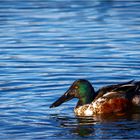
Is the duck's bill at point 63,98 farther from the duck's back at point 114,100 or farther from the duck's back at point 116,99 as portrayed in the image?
the duck's back at point 116,99

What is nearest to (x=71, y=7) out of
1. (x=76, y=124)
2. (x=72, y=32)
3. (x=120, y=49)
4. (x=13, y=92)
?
(x=72, y=32)

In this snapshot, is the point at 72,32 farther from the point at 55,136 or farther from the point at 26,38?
the point at 55,136

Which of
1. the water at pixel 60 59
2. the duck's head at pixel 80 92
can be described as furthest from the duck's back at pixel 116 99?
the water at pixel 60 59

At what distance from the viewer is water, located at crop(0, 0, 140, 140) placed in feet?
44.5

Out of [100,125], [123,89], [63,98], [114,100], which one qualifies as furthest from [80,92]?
[100,125]

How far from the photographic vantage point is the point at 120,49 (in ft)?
64.3

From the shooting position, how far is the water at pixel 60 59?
13562 mm

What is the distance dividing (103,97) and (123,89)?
384 millimetres

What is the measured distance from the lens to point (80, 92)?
15.1 m

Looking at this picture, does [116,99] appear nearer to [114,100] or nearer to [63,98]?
[114,100]

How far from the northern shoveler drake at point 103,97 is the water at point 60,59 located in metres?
0.30

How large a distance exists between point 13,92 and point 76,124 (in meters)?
2.28

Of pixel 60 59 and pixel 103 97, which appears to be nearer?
pixel 103 97

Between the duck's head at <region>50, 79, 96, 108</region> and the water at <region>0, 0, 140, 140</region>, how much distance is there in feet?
0.77
